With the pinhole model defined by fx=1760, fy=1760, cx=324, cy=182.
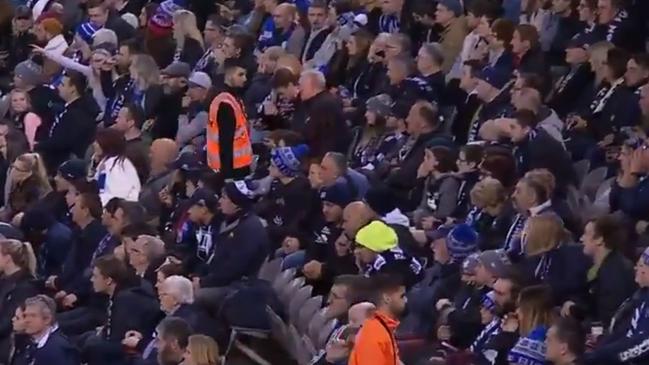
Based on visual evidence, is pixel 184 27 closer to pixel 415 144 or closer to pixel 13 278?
pixel 415 144

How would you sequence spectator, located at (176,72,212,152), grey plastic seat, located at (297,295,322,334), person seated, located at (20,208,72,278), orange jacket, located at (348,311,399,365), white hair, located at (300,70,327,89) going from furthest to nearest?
spectator, located at (176,72,212,152)
white hair, located at (300,70,327,89)
person seated, located at (20,208,72,278)
grey plastic seat, located at (297,295,322,334)
orange jacket, located at (348,311,399,365)

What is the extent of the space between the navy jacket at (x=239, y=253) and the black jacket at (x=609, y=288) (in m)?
2.23

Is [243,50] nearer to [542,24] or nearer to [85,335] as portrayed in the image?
[542,24]

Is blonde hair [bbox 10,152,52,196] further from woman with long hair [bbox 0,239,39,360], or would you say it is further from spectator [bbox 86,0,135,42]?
spectator [bbox 86,0,135,42]

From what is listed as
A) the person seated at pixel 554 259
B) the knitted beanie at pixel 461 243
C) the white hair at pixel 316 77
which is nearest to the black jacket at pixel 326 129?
the white hair at pixel 316 77

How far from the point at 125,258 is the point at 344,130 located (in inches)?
84.6

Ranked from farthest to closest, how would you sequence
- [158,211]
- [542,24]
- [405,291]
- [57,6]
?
[57,6]
[542,24]
[158,211]
[405,291]

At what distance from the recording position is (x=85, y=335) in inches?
408

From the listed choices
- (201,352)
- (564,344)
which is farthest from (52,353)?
(564,344)

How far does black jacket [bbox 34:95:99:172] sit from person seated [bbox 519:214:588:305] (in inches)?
201

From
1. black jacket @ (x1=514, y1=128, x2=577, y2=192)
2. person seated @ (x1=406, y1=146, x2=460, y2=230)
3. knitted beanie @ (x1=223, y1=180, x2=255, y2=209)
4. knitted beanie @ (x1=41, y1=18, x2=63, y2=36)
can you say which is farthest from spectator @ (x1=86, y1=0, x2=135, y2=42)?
black jacket @ (x1=514, y1=128, x2=577, y2=192)

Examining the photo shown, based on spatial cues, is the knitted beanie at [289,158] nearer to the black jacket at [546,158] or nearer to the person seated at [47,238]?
the person seated at [47,238]

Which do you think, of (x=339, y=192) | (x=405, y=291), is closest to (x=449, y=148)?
(x=339, y=192)

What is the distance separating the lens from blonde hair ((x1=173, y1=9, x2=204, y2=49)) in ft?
48.4
